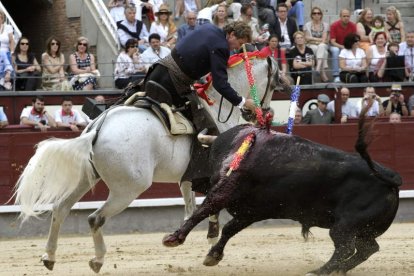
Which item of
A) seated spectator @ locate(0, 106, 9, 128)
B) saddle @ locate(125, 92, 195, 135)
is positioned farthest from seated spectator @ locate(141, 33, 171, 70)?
saddle @ locate(125, 92, 195, 135)

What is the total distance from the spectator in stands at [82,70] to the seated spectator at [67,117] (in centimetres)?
70

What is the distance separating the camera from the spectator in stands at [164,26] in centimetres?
1391

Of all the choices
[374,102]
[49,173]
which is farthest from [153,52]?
[49,173]

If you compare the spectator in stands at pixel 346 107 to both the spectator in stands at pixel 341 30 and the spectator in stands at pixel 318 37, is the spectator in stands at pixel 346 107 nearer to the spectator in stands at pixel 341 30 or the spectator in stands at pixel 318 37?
the spectator in stands at pixel 318 37

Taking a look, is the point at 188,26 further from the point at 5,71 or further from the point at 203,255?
the point at 203,255

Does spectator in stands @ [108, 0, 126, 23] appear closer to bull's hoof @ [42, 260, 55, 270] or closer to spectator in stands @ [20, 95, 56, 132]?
spectator in stands @ [20, 95, 56, 132]

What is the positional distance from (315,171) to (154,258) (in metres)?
2.59

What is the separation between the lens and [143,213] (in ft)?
40.5

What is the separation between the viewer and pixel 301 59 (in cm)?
1352

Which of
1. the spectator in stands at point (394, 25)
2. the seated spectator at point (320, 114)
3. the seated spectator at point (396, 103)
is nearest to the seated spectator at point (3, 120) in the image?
the seated spectator at point (320, 114)

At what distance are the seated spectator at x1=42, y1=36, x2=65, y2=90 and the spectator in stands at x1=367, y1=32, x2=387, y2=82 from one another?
3823 millimetres

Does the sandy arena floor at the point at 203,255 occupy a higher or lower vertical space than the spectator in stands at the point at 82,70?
lower

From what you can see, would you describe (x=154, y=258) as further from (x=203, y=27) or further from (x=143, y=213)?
(x=143, y=213)

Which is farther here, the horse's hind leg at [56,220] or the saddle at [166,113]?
the saddle at [166,113]
